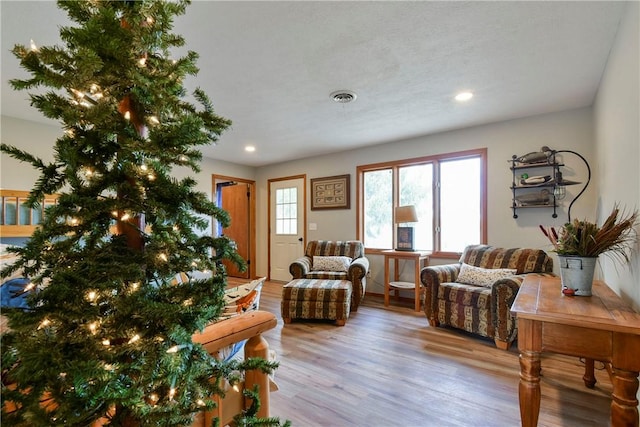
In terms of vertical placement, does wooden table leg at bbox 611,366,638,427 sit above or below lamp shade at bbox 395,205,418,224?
below

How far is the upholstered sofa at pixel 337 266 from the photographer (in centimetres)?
369

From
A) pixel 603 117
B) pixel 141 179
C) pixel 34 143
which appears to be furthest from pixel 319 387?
pixel 34 143

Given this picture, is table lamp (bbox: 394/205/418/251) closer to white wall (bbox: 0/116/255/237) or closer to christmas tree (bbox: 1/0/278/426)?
white wall (bbox: 0/116/255/237)

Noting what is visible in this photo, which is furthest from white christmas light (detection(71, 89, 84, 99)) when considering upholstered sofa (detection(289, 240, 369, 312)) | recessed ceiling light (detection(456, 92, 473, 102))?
upholstered sofa (detection(289, 240, 369, 312))

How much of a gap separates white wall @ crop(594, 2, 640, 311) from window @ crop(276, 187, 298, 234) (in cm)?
428

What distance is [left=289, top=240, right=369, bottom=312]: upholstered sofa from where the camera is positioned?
145 inches

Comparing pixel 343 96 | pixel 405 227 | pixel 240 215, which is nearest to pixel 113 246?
pixel 343 96

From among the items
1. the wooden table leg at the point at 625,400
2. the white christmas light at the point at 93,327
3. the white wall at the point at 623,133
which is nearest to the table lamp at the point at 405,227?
the white wall at the point at 623,133

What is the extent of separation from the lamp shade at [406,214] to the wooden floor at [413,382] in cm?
137

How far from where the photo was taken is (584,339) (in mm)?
1211

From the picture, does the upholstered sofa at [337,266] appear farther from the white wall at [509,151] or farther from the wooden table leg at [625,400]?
the wooden table leg at [625,400]

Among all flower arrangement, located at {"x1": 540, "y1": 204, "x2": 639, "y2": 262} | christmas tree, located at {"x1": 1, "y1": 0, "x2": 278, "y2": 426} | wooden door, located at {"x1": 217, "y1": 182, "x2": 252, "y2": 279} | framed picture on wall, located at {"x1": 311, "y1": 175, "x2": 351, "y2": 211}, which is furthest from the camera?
wooden door, located at {"x1": 217, "y1": 182, "x2": 252, "y2": 279}

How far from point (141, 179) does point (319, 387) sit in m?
1.93

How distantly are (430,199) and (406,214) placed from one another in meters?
0.56
